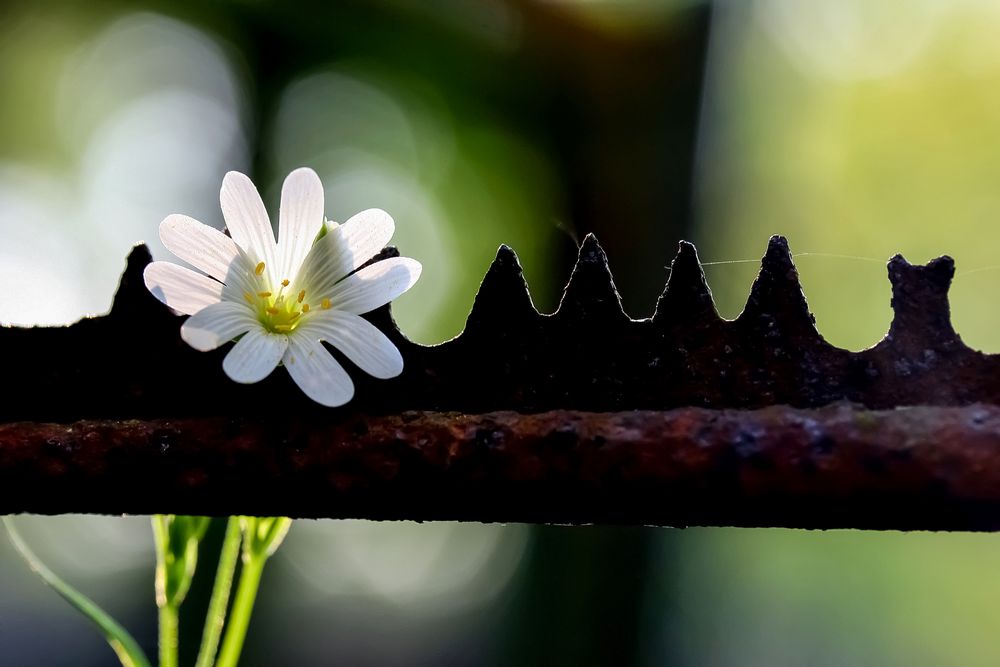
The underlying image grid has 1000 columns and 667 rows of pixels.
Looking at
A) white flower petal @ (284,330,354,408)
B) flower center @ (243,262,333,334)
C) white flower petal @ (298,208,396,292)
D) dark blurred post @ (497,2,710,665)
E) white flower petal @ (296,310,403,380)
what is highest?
dark blurred post @ (497,2,710,665)

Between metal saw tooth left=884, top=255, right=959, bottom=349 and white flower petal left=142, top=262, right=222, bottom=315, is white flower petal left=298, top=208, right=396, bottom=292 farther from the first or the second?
metal saw tooth left=884, top=255, right=959, bottom=349

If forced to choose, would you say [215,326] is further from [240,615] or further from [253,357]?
[240,615]

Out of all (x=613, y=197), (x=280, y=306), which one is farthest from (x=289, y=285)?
(x=613, y=197)

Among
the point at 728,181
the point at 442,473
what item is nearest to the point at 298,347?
the point at 442,473

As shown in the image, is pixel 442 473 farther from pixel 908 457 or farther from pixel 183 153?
pixel 183 153

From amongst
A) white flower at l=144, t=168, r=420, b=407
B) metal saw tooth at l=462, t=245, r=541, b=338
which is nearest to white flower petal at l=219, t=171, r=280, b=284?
white flower at l=144, t=168, r=420, b=407

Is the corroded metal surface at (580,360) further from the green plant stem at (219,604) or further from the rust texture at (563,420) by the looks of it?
the green plant stem at (219,604)
